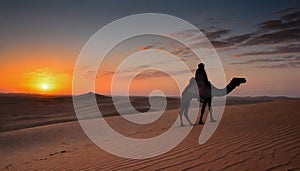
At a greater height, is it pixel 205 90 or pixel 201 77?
pixel 201 77

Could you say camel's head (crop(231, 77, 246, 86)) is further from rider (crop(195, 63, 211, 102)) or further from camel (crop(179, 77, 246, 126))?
rider (crop(195, 63, 211, 102))

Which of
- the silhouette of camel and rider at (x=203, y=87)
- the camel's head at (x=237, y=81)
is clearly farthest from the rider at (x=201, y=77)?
the camel's head at (x=237, y=81)

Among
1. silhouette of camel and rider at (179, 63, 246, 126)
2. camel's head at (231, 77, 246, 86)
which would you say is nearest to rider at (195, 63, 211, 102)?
silhouette of camel and rider at (179, 63, 246, 126)

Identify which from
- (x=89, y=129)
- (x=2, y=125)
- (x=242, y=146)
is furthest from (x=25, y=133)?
(x=242, y=146)

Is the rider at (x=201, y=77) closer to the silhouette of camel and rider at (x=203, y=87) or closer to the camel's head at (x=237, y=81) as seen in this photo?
the silhouette of camel and rider at (x=203, y=87)

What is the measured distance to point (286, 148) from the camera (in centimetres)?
707

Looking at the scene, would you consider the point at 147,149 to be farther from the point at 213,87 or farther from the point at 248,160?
the point at 213,87

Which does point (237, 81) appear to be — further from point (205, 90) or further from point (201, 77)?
point (201, 77)

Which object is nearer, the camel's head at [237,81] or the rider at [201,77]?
the camel's head at [237,81]

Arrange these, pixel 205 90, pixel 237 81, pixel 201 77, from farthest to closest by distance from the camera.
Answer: pixel 205 90 < pixel 201 77 < pixel 237 81

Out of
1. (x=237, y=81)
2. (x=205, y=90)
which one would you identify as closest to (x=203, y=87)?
(x=205, y=90)

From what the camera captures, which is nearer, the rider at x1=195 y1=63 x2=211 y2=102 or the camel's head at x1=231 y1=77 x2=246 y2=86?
the camel's head at x1=231 y1=77 x2=246 y2=86

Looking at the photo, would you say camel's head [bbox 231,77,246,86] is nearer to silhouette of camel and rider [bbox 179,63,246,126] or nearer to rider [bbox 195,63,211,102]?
silhouette of camel and rider [bbox 179,63,246,126]

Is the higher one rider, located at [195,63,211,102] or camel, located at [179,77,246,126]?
rider, located at [195,63,211,102]
